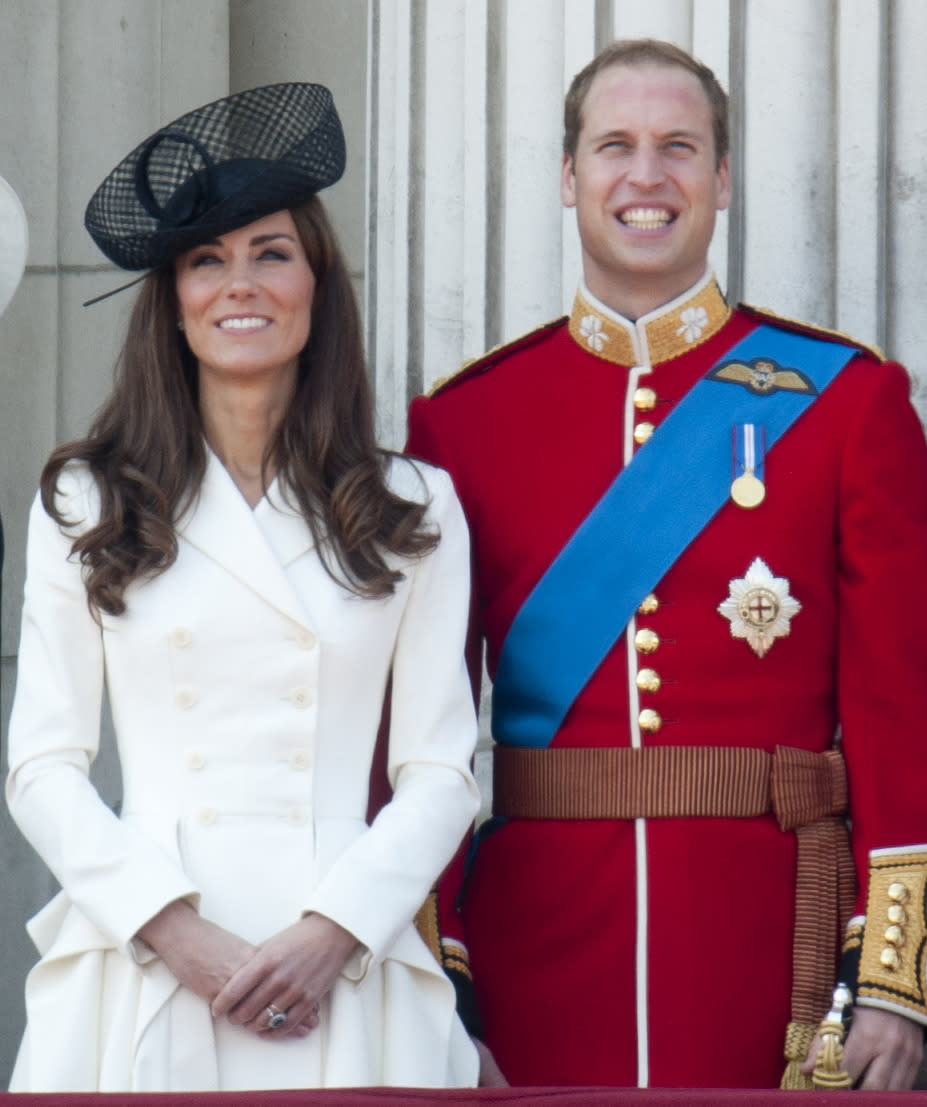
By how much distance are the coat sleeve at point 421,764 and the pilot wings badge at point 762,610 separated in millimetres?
383

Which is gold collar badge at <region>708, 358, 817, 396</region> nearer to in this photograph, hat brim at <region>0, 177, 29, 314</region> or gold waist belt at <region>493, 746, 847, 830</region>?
gold waist belt at <region>493, 746, 847, 830</region>

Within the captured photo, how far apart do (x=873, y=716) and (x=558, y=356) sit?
2.51 ft

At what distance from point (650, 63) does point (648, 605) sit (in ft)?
2.69

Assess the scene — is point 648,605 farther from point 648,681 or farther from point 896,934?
point 896,934

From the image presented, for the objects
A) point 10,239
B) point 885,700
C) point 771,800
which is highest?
point 10,239

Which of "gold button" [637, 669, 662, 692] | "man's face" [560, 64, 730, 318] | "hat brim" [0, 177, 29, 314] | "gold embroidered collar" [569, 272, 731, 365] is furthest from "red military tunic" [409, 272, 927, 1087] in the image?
"hat brim" [0, 177, 29, 314]

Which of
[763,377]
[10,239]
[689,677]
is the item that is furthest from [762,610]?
[10,239]

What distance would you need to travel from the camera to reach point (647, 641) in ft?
10.4

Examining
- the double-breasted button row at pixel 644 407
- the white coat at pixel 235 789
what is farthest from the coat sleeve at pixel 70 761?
the double-breasted button row at pixel 644 407

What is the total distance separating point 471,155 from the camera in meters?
4.26

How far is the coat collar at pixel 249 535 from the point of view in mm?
2945

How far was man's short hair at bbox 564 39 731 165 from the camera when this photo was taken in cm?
339

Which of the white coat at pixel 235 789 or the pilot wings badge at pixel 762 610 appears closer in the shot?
the white coat at pixel 235 789

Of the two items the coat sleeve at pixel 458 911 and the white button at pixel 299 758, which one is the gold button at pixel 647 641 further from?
the white button at pixel 299 758
